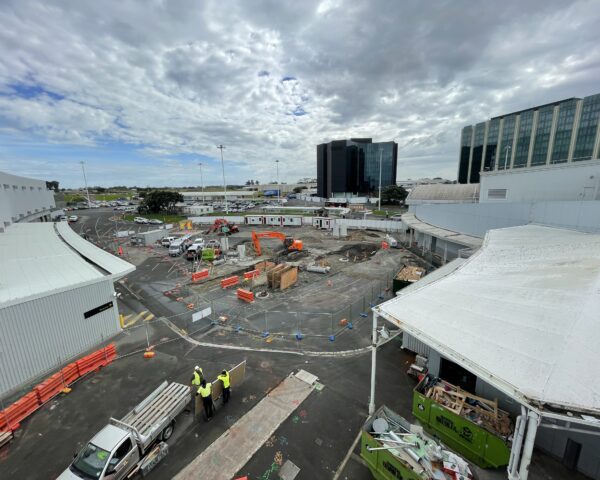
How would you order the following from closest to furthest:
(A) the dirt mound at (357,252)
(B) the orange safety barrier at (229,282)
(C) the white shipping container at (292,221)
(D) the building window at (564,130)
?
1. (B) the orange safety barrier at (229,282)
2. (A) the dirt mound at (357,252)
3. (C) the white shipping container at (292,221)
4. (D) the building window at (564,130)

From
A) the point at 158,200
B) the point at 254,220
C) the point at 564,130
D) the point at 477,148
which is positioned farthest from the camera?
the point at 477,148

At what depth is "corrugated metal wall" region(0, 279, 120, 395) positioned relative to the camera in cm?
1203

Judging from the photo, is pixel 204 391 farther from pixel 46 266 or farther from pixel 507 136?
pixel 507 136

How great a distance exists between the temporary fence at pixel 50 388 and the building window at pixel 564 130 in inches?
4538

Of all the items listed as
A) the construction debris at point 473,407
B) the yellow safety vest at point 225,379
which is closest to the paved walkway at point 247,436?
the yellow safety vest at point 225,379

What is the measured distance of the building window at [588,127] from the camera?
72875 millimetres

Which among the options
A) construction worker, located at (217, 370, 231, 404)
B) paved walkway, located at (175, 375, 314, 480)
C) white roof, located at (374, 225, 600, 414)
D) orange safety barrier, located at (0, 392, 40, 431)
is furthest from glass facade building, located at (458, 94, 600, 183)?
orange safety barrier, located at (0, 392, 40, 431)

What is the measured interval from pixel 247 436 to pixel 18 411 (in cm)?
940

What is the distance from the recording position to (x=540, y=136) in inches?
3290

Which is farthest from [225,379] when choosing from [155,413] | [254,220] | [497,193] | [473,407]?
[254,220]

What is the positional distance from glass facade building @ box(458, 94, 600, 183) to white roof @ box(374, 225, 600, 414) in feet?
241

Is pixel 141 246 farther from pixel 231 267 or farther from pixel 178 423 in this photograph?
pixel 178 423

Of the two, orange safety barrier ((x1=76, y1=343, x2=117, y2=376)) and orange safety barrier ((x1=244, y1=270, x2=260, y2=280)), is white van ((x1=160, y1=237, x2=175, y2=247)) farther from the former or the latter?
orange safety barrier ((x1=76, y1=343, x2=117, y2=376))

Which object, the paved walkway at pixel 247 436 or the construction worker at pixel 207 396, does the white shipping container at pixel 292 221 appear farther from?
the construction worker at pixel 207 396
